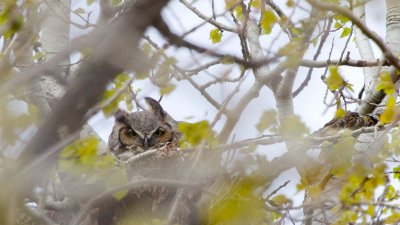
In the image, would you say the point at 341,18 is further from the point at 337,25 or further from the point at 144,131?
the point at 144,131

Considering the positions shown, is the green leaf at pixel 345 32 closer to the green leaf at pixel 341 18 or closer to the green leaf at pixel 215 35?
the green leaf at pixel 341 18

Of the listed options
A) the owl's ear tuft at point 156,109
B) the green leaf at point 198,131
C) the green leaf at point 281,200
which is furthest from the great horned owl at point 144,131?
the green leaf at point 198,131

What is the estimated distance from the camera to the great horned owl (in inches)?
301

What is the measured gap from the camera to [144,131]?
770 centimetres

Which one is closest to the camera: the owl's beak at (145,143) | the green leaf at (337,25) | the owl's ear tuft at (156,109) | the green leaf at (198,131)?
the green leaf at (198,131)

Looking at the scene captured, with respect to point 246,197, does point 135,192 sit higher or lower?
higher

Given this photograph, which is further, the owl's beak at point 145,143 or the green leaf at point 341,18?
the owl's beak at point 145,143

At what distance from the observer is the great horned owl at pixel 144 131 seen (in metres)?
7.64

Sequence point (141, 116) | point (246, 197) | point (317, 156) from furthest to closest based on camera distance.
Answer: point (141, 116), point (317, 156), point (246, 197)

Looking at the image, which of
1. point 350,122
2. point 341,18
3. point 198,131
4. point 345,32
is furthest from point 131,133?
point 198,131

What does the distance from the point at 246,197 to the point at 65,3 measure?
12.6 feet

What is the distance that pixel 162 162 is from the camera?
210 inches

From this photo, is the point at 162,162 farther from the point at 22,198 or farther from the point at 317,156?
the point at 22,198

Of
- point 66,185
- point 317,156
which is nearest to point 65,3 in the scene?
point 66,185
